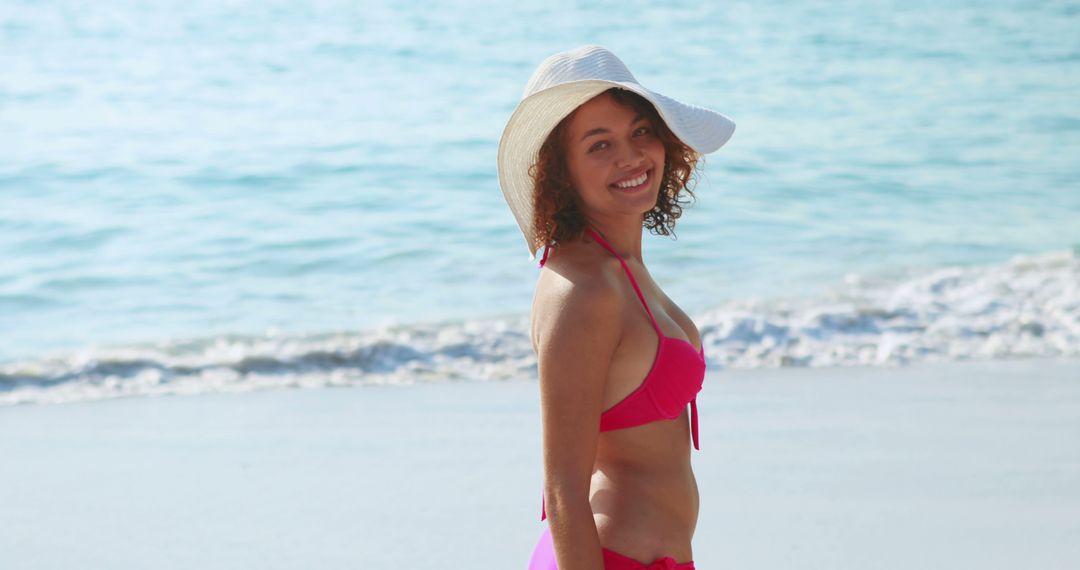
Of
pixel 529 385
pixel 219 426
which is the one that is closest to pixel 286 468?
pixel 219 426

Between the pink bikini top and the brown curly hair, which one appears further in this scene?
the brown curly hair

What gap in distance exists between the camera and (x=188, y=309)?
888cm

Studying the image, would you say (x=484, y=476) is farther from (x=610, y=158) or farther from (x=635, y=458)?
(x=610, y=158)

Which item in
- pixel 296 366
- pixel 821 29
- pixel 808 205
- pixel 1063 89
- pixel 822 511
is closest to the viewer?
pixel 822 511

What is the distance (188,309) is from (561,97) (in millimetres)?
7037

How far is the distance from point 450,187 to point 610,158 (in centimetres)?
1051

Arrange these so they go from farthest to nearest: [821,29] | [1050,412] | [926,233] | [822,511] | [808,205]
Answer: [821,29] → [808,205] → [926,233] → [1050,412] → [822,511]

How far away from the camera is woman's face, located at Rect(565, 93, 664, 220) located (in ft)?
7.70

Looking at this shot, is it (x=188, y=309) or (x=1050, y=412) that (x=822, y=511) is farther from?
(x=188, y=309)

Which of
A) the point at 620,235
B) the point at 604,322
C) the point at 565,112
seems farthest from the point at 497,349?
the point at 604,322

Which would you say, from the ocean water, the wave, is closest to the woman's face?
the ocean water

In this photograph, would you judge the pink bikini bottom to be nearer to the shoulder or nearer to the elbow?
the elbow

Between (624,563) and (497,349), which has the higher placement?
(624,563)

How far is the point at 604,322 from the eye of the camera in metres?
2.19
